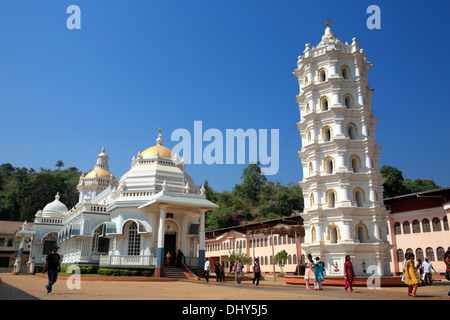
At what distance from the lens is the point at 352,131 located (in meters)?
28.5

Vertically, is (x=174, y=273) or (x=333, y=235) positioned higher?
(x=333, y=235)

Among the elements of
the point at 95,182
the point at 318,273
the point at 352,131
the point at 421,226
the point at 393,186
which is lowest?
the point at 318,273

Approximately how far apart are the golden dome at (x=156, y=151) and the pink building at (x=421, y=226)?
23.3m

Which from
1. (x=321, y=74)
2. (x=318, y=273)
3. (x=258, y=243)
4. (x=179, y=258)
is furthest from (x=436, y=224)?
(x=258, y=243)

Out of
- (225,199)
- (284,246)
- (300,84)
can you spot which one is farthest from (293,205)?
(300,84)

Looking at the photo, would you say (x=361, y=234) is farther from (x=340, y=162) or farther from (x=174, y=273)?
(x=174, y=273)

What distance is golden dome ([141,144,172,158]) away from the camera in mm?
34906

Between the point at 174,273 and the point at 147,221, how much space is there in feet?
16.3

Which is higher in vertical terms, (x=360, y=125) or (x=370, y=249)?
(x=360, y=125)

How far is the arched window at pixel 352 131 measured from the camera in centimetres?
2833

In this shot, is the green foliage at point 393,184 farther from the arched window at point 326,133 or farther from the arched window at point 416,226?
the arched window at point 326,133
